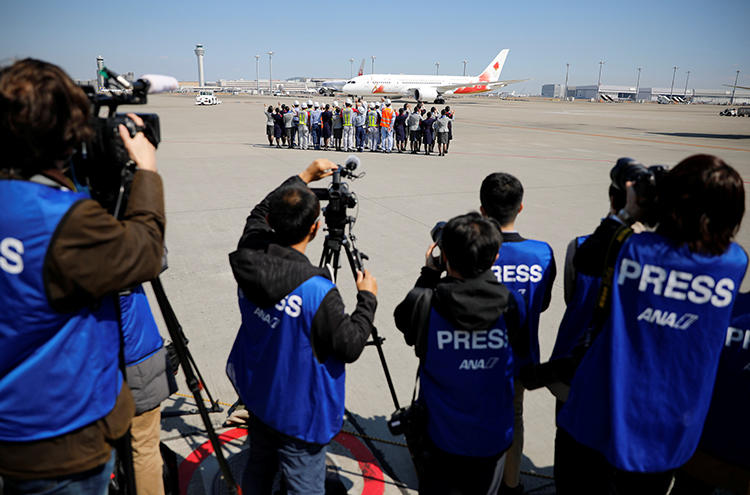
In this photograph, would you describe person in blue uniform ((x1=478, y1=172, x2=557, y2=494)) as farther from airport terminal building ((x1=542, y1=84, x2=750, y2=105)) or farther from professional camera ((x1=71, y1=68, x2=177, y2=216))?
airport terminal building ((x1=542, y1=84, x2=750, y2=105))

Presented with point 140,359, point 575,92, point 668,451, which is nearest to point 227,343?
point 140,359

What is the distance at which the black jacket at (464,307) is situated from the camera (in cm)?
181

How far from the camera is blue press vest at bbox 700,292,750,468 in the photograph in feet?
5.81

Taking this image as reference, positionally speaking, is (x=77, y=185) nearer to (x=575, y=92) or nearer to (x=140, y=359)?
(x=140, y=359)

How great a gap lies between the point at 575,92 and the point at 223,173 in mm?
184539

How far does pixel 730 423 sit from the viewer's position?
179 centimetres

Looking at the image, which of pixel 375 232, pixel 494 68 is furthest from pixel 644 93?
pixel 375 232

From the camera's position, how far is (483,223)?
1884mm

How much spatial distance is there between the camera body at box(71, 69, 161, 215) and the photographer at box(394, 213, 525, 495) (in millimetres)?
1167

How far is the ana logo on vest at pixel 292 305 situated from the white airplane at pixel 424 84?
45874 mm

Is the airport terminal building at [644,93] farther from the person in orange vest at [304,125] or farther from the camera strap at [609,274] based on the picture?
the camera strap at [609,274]

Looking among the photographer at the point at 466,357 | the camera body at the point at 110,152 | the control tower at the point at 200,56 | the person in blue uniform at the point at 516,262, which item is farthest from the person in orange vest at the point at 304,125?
the control tower at the point at 200,56

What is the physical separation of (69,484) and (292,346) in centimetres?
83

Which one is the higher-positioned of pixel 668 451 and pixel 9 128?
pixel 9 128
